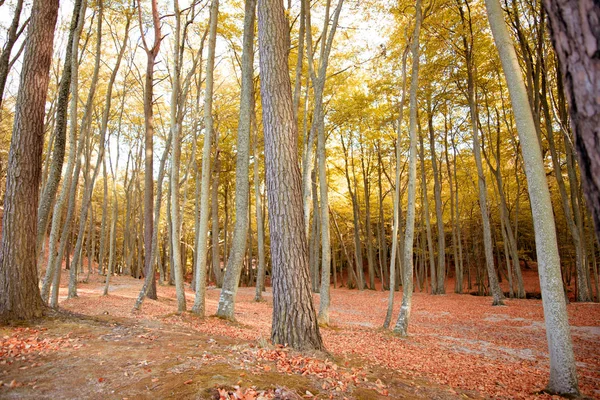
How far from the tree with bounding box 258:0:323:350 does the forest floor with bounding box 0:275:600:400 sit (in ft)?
1.07

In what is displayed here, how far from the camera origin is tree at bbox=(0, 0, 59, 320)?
5238mm

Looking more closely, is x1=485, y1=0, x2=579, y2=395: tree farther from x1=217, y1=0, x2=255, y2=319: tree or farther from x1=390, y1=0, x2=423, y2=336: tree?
x1=217, y1=0, x2=255, y2=319: tree

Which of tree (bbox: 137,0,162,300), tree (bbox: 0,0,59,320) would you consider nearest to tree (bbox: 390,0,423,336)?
tree (bbox: 137,0,162,300)

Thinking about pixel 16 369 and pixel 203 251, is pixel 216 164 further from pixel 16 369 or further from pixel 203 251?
pixel 16 369

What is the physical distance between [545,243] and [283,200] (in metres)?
3.52

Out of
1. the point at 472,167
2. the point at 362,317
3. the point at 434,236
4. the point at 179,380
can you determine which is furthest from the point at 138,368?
the point at 434,236

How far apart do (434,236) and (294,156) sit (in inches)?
1012

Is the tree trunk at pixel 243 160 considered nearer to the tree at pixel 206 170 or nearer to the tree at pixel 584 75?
the tree at pixel 206 170

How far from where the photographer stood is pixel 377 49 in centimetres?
1138

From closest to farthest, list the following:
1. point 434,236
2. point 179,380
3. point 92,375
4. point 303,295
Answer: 1. point 179,380
2. point 92,375
3. point 303,295
4. point 434,236

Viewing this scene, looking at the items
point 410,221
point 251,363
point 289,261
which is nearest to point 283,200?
point 289,261

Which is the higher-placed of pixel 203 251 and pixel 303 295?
pixel 203 251

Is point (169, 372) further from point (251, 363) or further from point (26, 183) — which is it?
point (26, 183)

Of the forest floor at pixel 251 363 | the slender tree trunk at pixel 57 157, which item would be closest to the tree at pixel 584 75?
the forest floor at pixel 251 363
